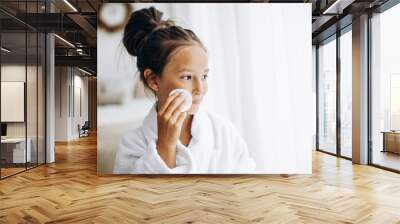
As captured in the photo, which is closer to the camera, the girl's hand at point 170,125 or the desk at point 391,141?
the girl's hand at point 170,125

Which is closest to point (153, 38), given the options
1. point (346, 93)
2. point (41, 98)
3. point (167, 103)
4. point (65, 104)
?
point (167, 103)

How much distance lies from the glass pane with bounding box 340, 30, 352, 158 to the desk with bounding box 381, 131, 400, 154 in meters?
1.07

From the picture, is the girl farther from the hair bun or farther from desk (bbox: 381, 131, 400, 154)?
desk (bbox: 381, 131, 400, 154)

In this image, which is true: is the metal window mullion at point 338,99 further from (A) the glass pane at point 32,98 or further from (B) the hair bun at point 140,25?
(A) the glass pane at point 32,98

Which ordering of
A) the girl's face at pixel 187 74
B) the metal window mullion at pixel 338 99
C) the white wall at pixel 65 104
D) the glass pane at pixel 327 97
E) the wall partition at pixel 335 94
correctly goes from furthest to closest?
the white wall at pixel 65 104 → the glass pane at pixel 327 97 → the metal window mullion at pixel 338 99 → the wall partition at pixel 335 94 → the girl's face at pixel 187 74

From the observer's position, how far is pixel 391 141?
735 centimetres

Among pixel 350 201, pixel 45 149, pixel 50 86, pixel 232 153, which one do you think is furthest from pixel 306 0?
pixel 45 149

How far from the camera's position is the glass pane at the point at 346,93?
8.66 metres

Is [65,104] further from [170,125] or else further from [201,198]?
[201,198]

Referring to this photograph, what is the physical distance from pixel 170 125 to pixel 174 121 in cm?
9

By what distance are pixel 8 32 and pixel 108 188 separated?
315cm

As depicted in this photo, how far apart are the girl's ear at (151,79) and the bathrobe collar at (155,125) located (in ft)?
0.90

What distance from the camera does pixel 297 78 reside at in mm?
6180

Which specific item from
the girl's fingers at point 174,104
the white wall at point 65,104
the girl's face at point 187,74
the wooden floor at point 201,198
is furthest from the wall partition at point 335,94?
the white wall at point 65,104
